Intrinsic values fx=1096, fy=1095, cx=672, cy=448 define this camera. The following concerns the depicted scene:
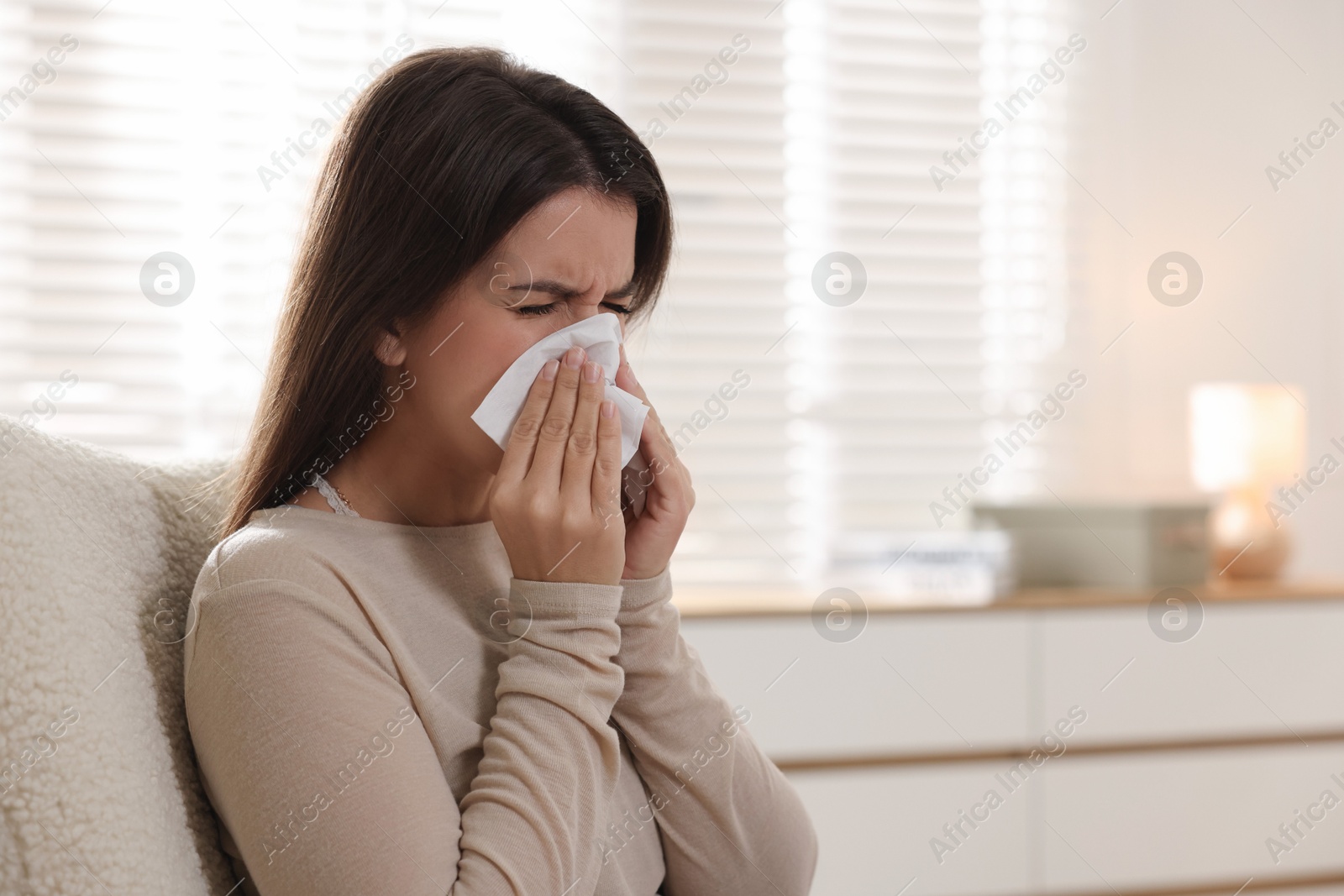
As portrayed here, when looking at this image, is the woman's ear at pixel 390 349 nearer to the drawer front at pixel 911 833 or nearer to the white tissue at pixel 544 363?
the white tissue at pixel 544 363

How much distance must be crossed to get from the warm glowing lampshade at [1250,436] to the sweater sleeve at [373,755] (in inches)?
79.5

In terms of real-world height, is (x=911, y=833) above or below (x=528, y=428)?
below

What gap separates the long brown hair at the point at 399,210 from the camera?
0.88 metres

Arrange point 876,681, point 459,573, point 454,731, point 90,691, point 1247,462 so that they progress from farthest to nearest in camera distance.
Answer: point 1247,462 → point 876,681 → point 459,573 → point 454,731 → point 90,691

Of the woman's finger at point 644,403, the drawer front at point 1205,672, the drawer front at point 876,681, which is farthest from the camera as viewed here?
the drawer front at point 1205,672

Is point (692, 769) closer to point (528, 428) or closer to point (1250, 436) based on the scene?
point (528, 428)

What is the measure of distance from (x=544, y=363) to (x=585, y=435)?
0.07 metres

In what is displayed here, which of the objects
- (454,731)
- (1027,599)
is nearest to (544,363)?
(454,731)

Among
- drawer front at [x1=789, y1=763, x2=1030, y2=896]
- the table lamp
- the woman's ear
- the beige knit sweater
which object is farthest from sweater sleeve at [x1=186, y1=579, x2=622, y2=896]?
the table lamp

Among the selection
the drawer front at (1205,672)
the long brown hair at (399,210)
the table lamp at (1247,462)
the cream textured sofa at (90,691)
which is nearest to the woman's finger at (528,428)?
the long brown hair at (399,210)

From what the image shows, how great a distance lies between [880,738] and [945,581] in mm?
357

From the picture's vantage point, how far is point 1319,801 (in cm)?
232

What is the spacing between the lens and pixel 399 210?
0.88 m

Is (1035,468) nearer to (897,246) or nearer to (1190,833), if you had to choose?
(897,246)
